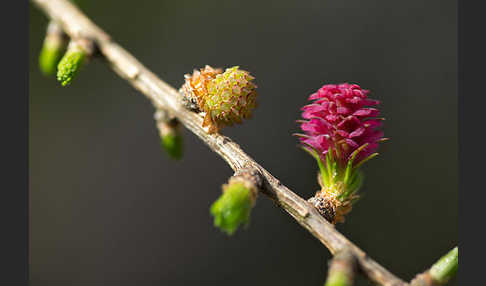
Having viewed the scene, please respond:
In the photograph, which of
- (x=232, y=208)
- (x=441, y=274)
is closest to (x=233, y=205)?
(x=232, y=208)

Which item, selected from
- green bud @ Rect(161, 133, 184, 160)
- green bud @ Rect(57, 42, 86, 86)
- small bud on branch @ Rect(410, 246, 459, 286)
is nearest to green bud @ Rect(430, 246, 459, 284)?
small bud on branch @ Rect(410, 246, 459, 286)

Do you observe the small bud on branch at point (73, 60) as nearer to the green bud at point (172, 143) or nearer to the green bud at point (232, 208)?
the green bud at point (172, 143)

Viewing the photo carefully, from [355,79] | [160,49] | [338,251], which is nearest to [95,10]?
[160,49]

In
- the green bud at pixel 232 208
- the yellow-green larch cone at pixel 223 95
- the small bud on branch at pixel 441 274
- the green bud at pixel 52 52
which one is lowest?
the small bud on branch at pixel 441 274

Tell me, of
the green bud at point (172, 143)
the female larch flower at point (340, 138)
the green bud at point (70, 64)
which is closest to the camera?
the female larch flower at point (340, 138)

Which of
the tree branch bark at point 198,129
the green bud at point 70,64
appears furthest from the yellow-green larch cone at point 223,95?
the green bud at point 70,64

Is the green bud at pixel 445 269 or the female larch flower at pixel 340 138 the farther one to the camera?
the female larch flower at pixel 340 138

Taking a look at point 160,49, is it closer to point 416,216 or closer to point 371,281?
point 416,216
